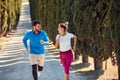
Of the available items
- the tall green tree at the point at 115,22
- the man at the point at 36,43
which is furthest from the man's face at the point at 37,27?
the tall green tree at the point at 115,22

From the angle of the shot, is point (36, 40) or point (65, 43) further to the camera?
point (36, 40)

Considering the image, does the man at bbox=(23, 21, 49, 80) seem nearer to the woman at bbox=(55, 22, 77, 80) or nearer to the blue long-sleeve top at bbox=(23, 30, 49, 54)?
the blue long-sleeve top at bbox=(23, 30, 49, 54)

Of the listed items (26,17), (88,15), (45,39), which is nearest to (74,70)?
(88,15)

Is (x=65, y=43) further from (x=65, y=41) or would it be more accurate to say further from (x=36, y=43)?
(x=36, y=43)

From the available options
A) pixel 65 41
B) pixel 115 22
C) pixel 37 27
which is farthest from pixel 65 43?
pixel 115 22

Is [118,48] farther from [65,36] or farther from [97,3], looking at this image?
[97,3]

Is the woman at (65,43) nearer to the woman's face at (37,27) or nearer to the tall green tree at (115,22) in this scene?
the woman's face at (37,27)

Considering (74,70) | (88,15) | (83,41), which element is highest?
(88,15)

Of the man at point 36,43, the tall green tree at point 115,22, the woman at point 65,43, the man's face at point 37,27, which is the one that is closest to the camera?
the tall green tree at point 115,22

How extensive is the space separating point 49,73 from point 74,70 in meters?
1.62

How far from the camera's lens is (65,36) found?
34.7 ft

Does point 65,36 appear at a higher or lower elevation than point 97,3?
lower

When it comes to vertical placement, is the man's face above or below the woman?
above

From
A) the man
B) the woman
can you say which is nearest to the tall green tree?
the woman
